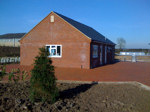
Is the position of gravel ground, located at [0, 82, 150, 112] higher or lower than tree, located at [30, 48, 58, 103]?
lower

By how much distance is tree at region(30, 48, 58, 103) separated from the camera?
16.0 ft

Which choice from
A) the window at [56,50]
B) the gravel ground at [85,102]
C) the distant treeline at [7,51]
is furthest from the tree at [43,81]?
the distant treeline at [7,51]

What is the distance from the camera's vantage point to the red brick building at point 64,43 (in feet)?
53.0

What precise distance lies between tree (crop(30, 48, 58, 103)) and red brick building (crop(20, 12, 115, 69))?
35.8 ft

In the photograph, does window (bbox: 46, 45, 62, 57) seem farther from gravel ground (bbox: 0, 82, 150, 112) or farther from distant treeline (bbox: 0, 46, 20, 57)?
distant treeline (bbox: 0, 46, 20, 57)

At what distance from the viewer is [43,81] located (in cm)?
492

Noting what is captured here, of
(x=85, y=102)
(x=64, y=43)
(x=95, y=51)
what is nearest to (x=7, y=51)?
(x=64, y=43)

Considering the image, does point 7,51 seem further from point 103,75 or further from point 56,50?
point 103,75

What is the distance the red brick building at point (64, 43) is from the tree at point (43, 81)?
10.9 m

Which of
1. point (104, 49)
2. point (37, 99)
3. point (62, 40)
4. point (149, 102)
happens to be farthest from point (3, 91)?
point (104, 49)

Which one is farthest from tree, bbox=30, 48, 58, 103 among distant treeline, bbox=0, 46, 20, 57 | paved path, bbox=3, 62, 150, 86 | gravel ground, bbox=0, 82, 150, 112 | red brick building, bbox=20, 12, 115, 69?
distant treeline, bbox=0, 46, 20, 57

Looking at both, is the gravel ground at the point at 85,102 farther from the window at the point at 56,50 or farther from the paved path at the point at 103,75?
the window at the point at 56,50

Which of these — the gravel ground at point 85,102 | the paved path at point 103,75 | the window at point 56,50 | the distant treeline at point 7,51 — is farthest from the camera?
the distant treeline at point 7,51

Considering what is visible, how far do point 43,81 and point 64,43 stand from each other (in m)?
12.5
